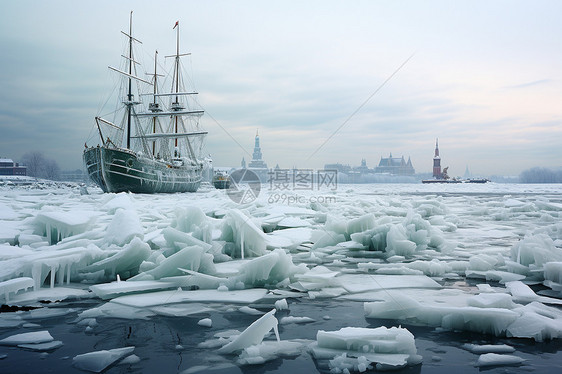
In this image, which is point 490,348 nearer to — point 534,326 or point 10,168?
point 534,326

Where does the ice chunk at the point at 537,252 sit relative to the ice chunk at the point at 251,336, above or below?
above

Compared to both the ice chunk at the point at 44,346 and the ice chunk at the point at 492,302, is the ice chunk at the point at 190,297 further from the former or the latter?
the ice chunk at the point at 492,302

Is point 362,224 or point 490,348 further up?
point 362,224

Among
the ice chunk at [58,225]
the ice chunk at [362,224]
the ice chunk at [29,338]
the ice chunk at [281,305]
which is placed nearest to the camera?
the ice chunk at [29,338]

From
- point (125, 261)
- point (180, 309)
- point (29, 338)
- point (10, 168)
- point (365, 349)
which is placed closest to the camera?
point (365, 349)

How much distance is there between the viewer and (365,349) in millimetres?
3115

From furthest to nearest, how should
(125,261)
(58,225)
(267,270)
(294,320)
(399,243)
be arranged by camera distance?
(58,225) < (399,243) < (125,261) < (267,270) < (294,320)

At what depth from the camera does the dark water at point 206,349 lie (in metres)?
2.91

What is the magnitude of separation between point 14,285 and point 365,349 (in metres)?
4.19

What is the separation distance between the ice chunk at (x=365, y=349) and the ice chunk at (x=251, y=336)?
424 mm

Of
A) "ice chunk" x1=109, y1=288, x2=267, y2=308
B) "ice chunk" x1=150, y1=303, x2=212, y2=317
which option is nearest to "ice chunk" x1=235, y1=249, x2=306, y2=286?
"ice chunk" x1=109, y1=288, x2=267, y2=308

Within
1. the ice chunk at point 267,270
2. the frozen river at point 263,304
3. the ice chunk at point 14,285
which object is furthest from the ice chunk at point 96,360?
the ice chunk at point 267,270

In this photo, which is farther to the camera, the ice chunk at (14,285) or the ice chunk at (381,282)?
the ice chunk at (381,282)

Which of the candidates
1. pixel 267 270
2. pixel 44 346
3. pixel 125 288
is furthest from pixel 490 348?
pixel 125 288
